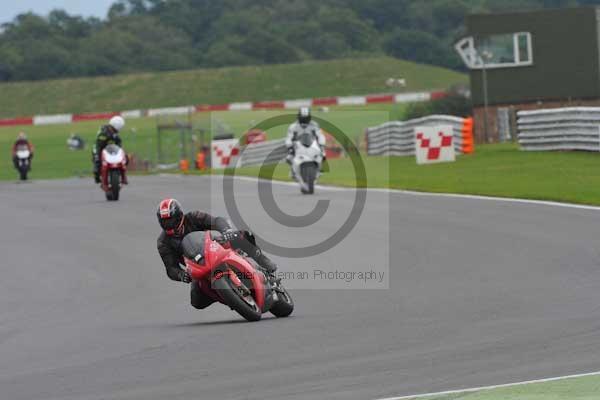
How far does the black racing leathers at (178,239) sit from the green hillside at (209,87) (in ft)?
227

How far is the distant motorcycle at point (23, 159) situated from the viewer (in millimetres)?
40841

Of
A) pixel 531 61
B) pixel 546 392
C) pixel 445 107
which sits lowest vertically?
pixel 546 392

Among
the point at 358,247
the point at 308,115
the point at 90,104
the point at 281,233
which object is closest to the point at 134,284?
the point at 358,247

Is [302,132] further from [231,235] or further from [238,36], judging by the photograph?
[238,36]

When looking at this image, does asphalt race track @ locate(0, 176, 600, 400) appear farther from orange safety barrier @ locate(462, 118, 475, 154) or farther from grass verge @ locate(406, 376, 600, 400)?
orange safety barrier @ locate(462, 118, 475, 154)

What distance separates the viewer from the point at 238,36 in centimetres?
12912

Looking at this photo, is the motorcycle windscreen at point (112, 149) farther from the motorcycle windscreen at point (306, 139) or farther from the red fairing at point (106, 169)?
the motorcycle windscreen at point (306, 139)

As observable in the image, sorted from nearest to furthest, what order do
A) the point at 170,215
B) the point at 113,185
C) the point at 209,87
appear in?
1. the point at 170,215
2. the point at 113,185
3. the point at 209,87

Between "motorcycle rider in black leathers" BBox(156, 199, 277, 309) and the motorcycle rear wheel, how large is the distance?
370 mm

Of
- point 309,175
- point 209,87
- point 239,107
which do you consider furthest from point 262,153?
point 209,87

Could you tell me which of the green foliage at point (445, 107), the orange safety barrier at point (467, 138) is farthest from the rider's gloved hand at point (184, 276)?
the green foliage at point (445, 107)

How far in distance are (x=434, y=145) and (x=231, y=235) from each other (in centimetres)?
2266

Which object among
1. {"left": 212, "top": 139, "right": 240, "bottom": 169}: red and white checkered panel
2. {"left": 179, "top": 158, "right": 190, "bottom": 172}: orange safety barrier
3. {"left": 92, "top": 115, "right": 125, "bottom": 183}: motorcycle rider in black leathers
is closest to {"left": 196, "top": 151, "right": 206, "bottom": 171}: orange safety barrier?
{"left": 179, "top": 158, "right": 190, "bottom": 172}: orange safety barrier

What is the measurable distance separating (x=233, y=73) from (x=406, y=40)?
32.3 metres
